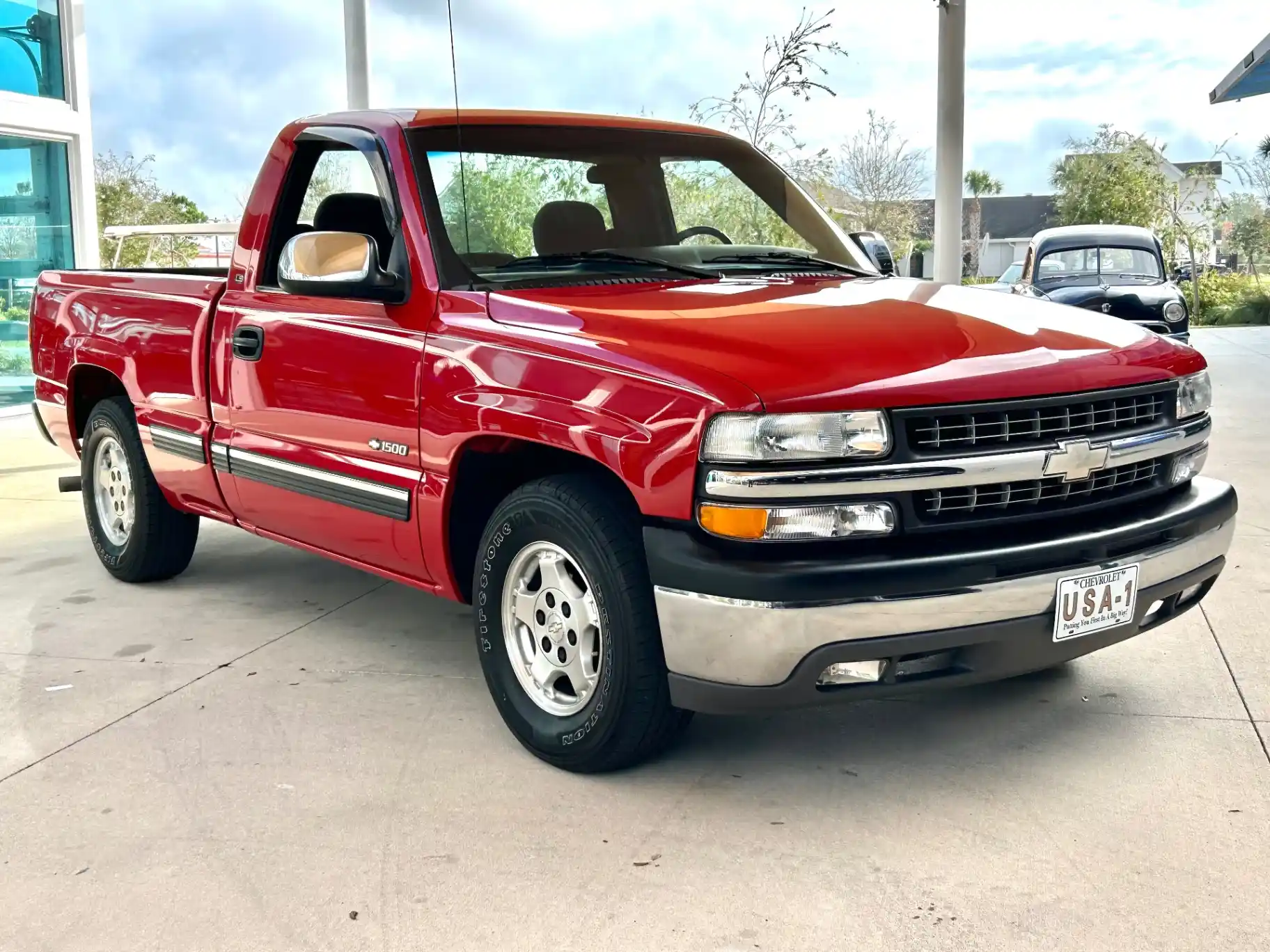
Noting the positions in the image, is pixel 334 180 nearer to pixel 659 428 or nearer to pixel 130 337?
pixel 130 337

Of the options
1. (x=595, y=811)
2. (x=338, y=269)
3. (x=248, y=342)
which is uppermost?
(x=338, y=269)

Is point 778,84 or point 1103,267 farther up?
point 778,84

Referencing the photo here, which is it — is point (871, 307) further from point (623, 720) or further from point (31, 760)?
point (31, 760)

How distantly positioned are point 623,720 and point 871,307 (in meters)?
1.25

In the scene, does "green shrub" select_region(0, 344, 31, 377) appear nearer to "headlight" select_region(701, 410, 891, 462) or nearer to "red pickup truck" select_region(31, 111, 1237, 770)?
"red pickup truck" select_region(31, 111, 1237, 770)

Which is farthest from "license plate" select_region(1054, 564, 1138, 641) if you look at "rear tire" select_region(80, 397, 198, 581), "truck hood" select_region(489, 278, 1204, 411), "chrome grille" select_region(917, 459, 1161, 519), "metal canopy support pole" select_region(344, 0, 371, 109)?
"metal canopy support pole" select_region(344, 0, 371, 109)

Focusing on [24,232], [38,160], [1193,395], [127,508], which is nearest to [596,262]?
[1193,395]

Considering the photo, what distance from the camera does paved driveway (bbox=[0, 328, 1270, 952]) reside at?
2.70 m

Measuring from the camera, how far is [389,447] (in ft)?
12.5

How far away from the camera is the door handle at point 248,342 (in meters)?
4.36

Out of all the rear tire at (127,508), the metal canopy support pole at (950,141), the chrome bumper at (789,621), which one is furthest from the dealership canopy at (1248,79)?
the chrome bumper at (789,621)

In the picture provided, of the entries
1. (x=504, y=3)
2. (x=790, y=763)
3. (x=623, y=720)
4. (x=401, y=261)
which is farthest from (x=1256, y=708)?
(x=504, y=3)

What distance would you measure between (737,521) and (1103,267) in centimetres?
1253

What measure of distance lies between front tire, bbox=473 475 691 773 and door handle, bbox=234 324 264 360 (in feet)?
4.20
